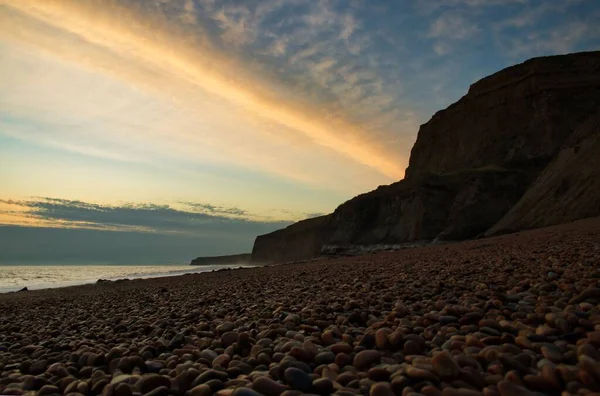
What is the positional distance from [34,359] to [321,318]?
264 cm

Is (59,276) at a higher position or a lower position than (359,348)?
lower

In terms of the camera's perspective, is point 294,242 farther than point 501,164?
Yes

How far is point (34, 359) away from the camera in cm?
384

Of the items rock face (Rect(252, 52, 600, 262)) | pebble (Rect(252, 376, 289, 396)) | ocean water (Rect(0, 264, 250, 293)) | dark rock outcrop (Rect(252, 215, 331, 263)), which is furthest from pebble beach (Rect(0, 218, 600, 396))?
dark rock outcrop (Rect(252, 215, 331, 263))

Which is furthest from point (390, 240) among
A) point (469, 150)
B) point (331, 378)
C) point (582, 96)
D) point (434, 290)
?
point (331, 378)

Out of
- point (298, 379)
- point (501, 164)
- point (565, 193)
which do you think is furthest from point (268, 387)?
point (501, 164)

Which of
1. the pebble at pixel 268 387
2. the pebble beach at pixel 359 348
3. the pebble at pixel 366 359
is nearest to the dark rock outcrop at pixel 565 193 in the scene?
the pebble beach at pixel 359 348

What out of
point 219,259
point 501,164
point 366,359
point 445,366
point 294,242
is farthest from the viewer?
point 219,259

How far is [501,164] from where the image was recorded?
3638cm

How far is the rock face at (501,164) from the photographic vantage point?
22125 millimetres

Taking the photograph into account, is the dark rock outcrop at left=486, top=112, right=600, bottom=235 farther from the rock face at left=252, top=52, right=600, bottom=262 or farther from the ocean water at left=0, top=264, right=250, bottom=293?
the ocean water at left=0, top=264, right=250, bottom=293

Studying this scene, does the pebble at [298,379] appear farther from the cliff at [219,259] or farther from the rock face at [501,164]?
the cliff at [219,259]

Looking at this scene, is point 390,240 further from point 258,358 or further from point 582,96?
point 258,358

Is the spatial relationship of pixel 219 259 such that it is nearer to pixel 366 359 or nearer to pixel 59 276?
pixel 59 276
